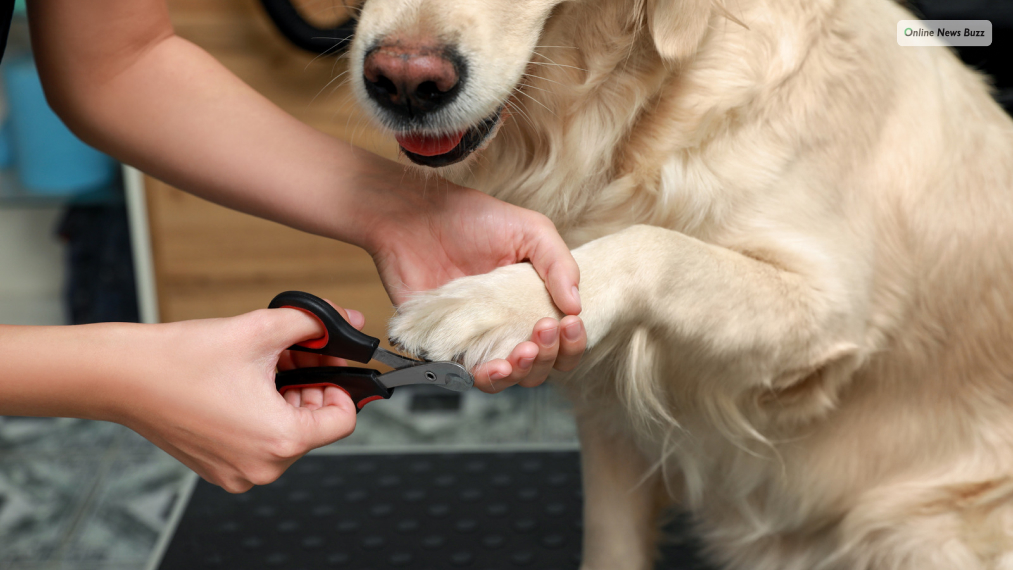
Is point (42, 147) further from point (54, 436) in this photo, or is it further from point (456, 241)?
point (456, 241)

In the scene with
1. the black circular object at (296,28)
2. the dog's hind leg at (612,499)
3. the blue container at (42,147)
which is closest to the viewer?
the dog's hind leg at (612,499)

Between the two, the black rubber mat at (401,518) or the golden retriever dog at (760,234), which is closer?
the golden retriever dog at (760,234)

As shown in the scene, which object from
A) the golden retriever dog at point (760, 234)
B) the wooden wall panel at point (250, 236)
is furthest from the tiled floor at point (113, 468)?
the golden retriever dog at point (760, 234)

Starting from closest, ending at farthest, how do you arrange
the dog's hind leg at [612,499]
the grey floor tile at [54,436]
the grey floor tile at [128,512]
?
the dog's hind leg at [612,499] < the grey floor tile at [128,512] < the grey floor tile at [54,436]

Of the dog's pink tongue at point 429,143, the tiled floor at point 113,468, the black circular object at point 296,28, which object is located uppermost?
the dog's pink tongue at point 429,143

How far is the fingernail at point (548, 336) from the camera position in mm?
A: 649

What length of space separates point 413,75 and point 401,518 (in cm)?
79

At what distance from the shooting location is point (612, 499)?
1.09 meters

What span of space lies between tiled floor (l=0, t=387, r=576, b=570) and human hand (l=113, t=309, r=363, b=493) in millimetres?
679

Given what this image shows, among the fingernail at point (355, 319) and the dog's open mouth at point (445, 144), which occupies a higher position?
the dog's open mouth at point (445, 144)

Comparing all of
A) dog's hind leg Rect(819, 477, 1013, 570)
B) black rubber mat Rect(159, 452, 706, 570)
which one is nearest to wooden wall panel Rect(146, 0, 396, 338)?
black rubber mat Rect(159, 452, 706, 570)

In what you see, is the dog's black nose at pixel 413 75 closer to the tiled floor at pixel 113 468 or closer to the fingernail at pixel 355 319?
the fingernail at pixel 355 319

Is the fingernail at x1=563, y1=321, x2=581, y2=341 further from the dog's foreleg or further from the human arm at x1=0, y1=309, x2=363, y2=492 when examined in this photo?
the human arm at x1=0, y1=309, x2=363, y2=492

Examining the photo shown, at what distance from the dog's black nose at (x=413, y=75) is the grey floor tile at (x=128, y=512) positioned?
42.2 inches
